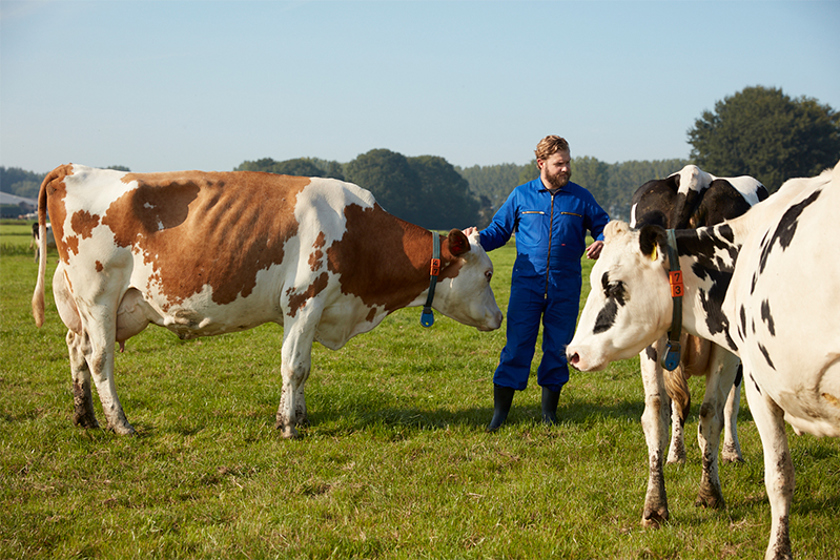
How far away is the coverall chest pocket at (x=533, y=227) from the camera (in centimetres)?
601

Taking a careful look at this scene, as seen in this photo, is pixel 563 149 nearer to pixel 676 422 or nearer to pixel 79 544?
pixel 676 422

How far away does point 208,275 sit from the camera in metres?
5.83

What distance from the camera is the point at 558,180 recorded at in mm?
5941

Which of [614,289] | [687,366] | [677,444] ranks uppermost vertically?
[614,289]

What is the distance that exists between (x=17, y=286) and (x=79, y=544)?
16228 mm

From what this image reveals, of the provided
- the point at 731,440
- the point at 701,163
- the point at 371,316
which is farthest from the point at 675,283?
the point at 701,163

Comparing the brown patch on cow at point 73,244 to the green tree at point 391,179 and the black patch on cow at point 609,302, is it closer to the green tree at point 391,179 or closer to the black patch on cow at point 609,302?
the black patch on cow at point 609,302

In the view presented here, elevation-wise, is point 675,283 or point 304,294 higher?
point 675,283

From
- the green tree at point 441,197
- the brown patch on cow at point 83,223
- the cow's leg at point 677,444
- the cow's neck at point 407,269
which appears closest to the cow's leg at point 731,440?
the cow's leg at point 677,444

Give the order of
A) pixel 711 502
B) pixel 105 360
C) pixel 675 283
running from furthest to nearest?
pixel 105 360
pixel 711 502
pixel 675 283

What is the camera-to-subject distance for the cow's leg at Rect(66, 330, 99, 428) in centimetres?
597

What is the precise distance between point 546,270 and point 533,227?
1.41ft

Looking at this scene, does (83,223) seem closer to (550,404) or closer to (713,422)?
(550,404)

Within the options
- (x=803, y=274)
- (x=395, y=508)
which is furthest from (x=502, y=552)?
(x=803, y=274)
